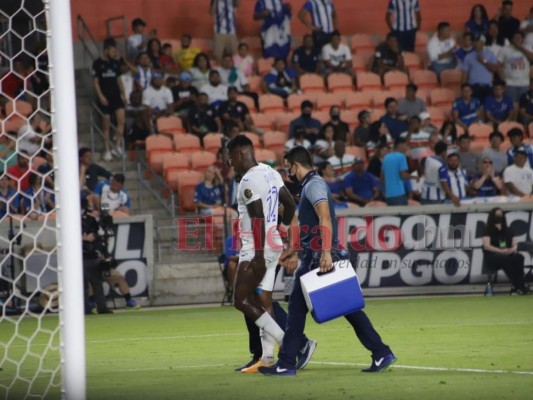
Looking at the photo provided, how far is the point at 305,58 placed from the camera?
86.0 feet

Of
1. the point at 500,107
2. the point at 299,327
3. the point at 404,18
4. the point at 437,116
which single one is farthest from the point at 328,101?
the point at 299,327

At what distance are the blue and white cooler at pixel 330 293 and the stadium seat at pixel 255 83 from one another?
52.1 ft

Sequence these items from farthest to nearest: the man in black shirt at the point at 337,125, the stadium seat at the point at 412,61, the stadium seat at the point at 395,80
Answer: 1. the stadium seat at the point at 412,61
2. the stadium seat at the point at 395,80
3. the man in black shirt at the point at 337,125

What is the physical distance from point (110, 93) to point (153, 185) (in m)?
1.94

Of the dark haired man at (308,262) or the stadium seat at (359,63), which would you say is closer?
the dark haired man at (308,262)

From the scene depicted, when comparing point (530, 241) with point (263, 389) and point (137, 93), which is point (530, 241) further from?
point (263, 389)

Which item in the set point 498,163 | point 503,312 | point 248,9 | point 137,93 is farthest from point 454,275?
point 248,9

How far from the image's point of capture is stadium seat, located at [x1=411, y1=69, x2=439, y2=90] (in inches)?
1051

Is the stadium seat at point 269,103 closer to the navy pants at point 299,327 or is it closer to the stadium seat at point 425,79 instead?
the stadium seat at point 425,79

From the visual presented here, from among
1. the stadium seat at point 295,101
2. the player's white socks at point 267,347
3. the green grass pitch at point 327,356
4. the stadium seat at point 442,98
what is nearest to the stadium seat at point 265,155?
the stadium seat at point 295,101

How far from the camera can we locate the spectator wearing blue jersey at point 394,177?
71.3 ft

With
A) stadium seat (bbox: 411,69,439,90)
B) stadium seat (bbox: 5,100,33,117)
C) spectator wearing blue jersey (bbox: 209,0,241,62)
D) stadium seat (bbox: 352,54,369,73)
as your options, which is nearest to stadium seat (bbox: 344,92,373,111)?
stadium seat (bbox: 352,54,369,73)

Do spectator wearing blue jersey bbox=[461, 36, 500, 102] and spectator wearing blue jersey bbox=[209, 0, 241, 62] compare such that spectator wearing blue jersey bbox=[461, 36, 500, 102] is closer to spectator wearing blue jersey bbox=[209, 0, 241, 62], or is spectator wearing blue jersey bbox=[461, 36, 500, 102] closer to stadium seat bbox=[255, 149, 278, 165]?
spectator wearing blue jersey bbox=[209, 0, 241, 62]

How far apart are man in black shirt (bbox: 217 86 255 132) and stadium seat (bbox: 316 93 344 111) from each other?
212cm
